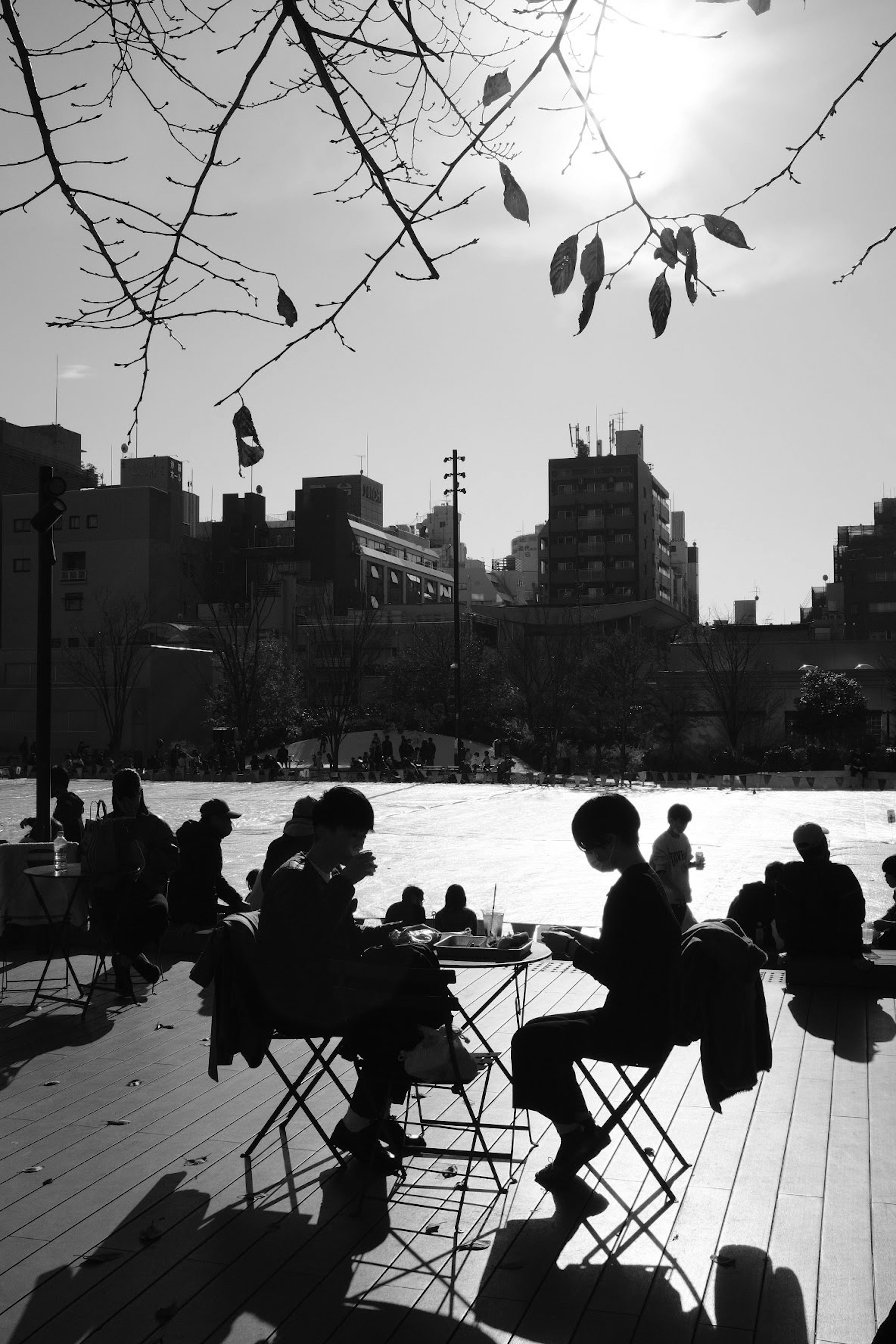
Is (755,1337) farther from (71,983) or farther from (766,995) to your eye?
(71,983)

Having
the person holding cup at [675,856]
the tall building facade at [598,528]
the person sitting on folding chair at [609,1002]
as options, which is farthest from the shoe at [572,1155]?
the tall building facade at [598,528]

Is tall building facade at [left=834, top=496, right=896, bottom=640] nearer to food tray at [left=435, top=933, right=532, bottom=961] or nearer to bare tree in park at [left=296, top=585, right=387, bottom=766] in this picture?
bare tree in park at [left=296, top=585, right=387, bottom=766]

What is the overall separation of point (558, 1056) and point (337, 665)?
144 ft

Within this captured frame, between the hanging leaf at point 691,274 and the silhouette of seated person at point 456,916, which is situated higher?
the hanging leaf at point 691,274

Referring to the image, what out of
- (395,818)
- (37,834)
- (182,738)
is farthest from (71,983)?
(182,738)

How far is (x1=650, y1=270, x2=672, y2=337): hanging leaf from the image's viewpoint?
254cm

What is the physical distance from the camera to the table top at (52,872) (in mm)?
6285

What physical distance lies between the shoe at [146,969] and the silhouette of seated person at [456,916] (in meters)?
1.71

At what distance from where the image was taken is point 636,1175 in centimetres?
410

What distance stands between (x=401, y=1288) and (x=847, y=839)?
1708 centimetres

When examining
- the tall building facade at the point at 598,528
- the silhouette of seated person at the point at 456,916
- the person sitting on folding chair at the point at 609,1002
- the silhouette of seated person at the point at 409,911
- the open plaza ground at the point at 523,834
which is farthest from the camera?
the tall building facade at the point at 598,528

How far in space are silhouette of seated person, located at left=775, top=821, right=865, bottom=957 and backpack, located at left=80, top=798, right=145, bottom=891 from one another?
3.63 m

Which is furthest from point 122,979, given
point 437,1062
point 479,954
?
point 437,1062

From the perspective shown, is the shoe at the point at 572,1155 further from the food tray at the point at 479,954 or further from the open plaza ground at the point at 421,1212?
the food tray at the point at 479,954
